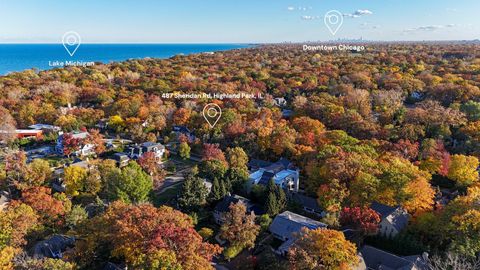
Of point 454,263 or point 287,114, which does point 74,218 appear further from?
point 287,114

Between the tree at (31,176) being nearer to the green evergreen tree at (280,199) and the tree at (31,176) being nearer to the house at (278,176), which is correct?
the house at (278,176)

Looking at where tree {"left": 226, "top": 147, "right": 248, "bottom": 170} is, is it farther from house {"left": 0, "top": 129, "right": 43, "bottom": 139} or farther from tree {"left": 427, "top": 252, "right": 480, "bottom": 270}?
house {"left": 0, "top": 129, "right": 43, "bottom": 139}

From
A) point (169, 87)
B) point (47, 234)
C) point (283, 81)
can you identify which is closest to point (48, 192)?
point (47, 234)

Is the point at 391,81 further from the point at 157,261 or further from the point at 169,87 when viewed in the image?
the point at 157,261

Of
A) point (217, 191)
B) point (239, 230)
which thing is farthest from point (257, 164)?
point (239, 230)

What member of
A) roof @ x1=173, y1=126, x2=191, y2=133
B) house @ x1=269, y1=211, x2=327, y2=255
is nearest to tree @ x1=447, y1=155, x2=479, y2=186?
house @ x1=269, y1=211, x2=327, y2=255

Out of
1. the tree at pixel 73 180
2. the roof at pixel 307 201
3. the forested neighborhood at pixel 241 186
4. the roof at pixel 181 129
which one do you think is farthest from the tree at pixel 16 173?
the roof at pixel 307 201
